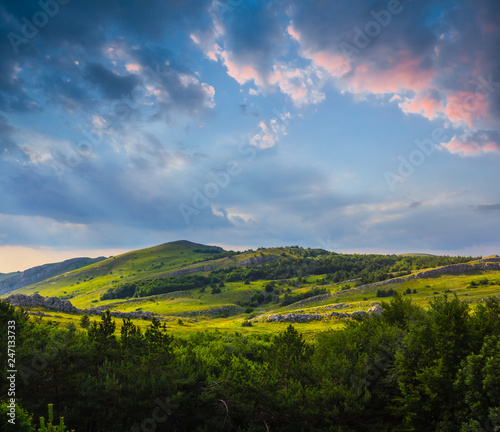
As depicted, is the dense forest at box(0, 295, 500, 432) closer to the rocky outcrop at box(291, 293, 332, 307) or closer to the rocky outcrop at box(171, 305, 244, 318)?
the rocky outcrop at box(291, 293, 332, 307)

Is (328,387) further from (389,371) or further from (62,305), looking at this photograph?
(62,305)

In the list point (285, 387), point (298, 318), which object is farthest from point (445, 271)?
point (285, 387)

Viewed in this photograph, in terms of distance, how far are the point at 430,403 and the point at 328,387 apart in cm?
830

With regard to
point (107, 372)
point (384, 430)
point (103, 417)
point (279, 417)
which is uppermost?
point (107, 372)

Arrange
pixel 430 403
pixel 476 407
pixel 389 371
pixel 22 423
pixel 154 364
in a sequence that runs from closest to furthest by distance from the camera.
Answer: pixel 22 423 < pixel 476 407 < pixel 430 403 < pixel 154 364 < pixel 389 371

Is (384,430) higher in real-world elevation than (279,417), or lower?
lower

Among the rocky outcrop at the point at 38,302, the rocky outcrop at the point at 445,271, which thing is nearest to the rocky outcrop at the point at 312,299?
the rocky outcrop at the point at 445,271

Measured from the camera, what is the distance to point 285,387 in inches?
1034

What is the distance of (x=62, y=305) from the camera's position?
3492 inches

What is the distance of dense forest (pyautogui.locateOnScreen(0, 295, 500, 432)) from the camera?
22125 mm

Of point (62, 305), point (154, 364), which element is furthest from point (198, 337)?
point (62, 305)

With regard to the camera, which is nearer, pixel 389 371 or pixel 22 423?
pixel 22 423

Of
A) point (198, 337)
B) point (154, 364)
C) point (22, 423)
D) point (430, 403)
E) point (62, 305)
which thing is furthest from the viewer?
point (62, 305)

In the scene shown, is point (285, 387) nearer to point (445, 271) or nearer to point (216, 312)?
point (216, 312)
